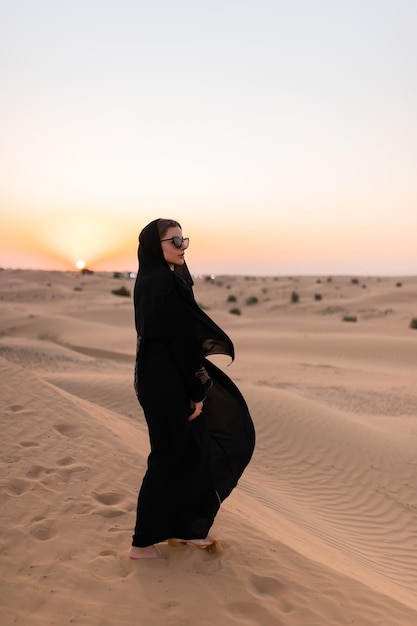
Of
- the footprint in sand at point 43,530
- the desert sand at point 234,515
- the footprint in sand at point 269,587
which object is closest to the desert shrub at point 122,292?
the desert sand at point 234,515

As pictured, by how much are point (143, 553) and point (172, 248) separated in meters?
1.95

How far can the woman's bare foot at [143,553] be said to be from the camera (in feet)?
12.3

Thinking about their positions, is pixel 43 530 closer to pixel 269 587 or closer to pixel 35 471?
pixel 35 471

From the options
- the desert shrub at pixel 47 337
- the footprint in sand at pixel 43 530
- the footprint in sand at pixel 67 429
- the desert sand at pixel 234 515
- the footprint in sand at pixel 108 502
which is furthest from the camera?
the desert shrub at pixel 47 337

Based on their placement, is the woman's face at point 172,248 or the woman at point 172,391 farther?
the woman's face at point 172,248

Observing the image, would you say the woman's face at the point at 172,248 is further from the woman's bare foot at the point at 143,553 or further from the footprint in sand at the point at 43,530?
the footprint in sand at the point at 43,530

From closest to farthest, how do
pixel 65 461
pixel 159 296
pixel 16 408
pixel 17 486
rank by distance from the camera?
pixel 159 296 < pixel 17 486 < pixel 65 461 < pixel 16 408

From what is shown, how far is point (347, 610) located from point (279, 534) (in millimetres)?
1333

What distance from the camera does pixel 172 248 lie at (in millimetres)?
3680

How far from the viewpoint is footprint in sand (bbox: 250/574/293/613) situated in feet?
11.4

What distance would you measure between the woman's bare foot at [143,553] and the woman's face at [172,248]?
1.83 metres

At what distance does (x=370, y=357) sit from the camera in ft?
61.6

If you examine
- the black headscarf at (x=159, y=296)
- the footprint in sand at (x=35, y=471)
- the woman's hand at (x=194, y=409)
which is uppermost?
the black headscarf at (x=159, y=296)

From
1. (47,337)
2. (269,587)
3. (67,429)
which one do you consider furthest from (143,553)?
(47,337)
